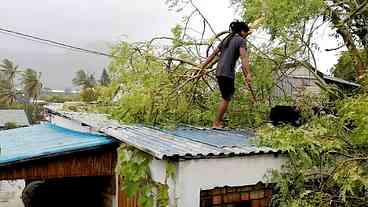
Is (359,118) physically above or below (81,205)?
above

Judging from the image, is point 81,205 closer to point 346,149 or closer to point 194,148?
point 194,148

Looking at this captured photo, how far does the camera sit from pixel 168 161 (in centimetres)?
438

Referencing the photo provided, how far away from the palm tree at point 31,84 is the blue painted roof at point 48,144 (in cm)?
5198

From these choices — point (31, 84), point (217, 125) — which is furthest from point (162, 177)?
point (31, 84)

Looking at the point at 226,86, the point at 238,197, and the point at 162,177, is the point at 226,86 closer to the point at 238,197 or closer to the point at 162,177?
the point at 238,197

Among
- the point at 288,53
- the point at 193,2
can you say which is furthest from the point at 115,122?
the point at 288,53

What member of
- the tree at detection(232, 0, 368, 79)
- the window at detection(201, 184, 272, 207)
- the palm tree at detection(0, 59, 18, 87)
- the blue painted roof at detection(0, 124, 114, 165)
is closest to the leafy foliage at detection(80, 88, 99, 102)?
the blue painted roof at detection(0, 124, 114, 165)

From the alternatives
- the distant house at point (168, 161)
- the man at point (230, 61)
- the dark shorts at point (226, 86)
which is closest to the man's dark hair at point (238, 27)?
the man at point (230, 61)

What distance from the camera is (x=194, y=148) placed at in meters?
4.68

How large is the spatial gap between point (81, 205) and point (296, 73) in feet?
15.6

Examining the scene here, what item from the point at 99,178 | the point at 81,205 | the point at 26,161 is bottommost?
the point at 81,205

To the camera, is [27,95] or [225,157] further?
[27,95]

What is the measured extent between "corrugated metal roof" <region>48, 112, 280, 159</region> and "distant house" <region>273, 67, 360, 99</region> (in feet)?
4.96

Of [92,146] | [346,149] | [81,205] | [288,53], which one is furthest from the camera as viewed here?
[81,205]
